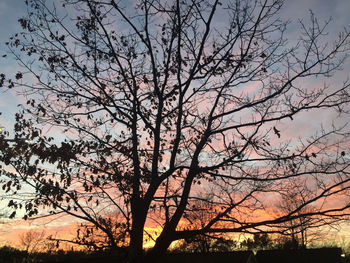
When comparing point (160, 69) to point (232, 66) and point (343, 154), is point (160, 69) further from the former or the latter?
point (343, 154)

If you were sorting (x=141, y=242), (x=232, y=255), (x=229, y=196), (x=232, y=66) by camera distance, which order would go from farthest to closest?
(x=232, y=255) < (x=232, y=66) < (x=229, y=196) < (x=141, y=242)

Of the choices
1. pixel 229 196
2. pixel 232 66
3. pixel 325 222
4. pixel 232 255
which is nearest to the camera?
pixel 325 222

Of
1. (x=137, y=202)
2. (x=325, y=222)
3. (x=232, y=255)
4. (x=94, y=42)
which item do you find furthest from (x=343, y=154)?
(x=232, y=255)

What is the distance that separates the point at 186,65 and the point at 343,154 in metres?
5.96

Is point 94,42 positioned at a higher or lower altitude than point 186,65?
higher

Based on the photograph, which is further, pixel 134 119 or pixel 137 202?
pixel 134 119

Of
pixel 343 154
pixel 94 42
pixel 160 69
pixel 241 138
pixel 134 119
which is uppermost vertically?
pixel 94 42

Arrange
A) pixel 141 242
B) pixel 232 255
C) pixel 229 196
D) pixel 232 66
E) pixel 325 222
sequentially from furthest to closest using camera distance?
pixel 232 255 < pixel 232 66 < pixel 229 196 < pixel 141 242 < pixel 325 222

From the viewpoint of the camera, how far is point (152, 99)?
12195 mm

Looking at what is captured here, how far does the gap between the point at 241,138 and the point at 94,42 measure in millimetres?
6557

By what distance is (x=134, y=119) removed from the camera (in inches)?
467

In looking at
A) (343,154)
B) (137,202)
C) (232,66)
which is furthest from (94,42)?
(343,154)

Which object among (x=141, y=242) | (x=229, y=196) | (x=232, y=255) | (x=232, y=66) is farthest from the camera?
(x=232, y=255)

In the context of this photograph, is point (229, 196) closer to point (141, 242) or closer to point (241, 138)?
point (241, 138)
